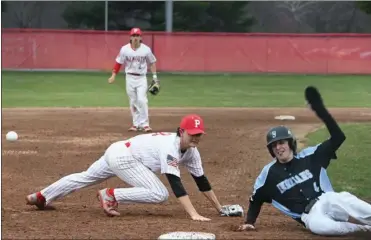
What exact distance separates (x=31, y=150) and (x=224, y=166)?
10.9 feet

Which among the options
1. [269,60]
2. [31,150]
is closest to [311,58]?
[269,60]

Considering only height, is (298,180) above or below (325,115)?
below

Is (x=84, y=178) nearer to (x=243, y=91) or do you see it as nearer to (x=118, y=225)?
(x=118, y=225)

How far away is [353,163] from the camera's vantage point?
11.2m

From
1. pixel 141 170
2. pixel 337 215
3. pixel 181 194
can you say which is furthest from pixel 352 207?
pixel 141 170

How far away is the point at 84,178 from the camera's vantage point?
795 centimetres

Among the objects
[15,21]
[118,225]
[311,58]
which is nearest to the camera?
[118,225]

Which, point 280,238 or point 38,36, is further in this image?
point 38,36

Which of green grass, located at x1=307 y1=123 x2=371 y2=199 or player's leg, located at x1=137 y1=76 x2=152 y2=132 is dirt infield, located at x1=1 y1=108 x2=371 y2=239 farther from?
green grass, located at x1=307 y1=123 x2=371 y2=199

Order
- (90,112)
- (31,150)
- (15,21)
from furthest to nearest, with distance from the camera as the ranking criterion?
(15,21), (90,112), (31,150)

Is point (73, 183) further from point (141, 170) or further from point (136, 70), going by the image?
point (136, 70)

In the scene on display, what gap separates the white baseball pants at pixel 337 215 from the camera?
651 centimetres

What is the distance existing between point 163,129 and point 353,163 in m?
5.01

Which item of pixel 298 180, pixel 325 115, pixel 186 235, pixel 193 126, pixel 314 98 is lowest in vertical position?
pixel 186 235
